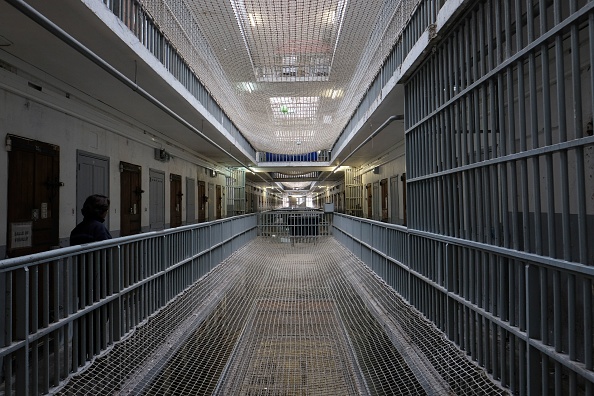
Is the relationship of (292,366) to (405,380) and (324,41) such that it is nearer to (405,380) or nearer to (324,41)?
(405,380)

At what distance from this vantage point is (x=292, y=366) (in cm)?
371

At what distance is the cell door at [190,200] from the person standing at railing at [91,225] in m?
8.80

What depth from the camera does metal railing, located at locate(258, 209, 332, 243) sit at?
49.2 ft

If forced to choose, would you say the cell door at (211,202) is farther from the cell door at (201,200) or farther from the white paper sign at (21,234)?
the white paper sign at (21,234)

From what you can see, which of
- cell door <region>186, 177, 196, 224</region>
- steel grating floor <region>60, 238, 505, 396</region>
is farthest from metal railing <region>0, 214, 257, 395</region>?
cell door <region>186, 177, 196, 224</region>

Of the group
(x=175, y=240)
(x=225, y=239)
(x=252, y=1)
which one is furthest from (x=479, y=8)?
(x=225, y=239)

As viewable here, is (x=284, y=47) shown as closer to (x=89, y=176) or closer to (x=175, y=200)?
(x=89, y=176)

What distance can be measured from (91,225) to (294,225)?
443 inches

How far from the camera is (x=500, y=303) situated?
2.90 m

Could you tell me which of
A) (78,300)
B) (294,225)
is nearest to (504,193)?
(78,300)

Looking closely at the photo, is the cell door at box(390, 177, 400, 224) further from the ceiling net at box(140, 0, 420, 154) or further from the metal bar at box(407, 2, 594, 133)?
the metal bar at box(407, 2, 594, 133)

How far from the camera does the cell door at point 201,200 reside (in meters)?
14.3

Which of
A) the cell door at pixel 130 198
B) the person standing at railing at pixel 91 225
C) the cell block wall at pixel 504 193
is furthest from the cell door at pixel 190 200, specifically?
the cell block wall at pixel 504 193

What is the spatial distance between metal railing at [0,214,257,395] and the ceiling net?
10.5 feet
